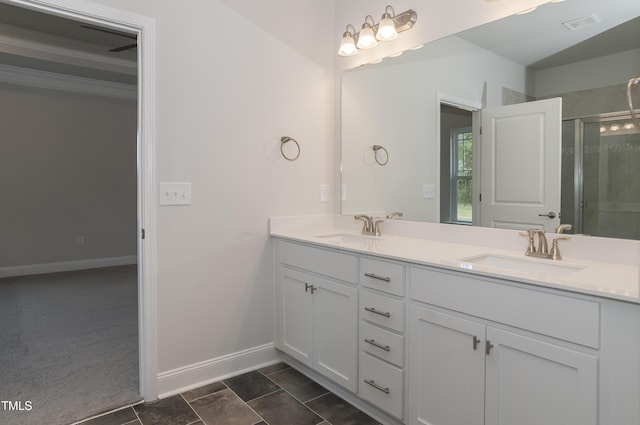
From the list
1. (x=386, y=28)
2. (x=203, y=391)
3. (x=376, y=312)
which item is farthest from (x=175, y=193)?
(x=386, y=28)

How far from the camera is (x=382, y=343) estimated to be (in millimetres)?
1861

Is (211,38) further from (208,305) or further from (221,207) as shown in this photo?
(208,305)

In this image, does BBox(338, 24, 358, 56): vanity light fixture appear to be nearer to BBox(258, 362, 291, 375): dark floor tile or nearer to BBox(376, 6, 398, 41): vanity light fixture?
BBox(376, 6, 398, 41): vanity light fixture

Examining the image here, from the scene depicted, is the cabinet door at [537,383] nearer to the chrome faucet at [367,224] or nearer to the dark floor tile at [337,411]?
the dark floor tile at [337,411]

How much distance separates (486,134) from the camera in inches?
80.5

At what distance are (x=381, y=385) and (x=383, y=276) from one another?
51 centimetres

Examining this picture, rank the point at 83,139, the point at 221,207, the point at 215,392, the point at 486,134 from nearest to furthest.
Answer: the point at 486,134, the point at 215,392, the point at 221,207, the point at 83,139

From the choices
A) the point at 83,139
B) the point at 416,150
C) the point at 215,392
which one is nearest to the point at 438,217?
the point at 416,150

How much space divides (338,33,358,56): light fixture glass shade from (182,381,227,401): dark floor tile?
2.19 m

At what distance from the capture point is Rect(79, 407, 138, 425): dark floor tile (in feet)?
6.38

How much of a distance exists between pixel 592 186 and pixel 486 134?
21.6 inches

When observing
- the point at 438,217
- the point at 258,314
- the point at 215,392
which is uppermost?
the point at 438,217

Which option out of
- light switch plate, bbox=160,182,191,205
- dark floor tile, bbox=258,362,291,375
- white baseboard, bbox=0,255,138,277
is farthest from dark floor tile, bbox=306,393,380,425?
white baseboard, bbox=0,255,138,277

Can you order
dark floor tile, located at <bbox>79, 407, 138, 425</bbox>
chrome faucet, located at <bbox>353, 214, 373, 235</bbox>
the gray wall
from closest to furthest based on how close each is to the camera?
dark floor tile, located at <bbox>79, 407, 138, 425</bbox>, chrome faucet, located at <bbox>353, 214, 373, 235</bbox>, the gray wall
